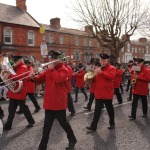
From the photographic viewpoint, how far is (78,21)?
2800 cm

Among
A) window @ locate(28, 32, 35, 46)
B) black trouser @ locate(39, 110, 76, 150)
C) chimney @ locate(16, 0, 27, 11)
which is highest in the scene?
chimney @ locate(16, 0, 27, 11)

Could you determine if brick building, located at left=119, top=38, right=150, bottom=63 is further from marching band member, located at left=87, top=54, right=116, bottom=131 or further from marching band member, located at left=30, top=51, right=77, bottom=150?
marching band member, located at left=30, top=51, right=77, bottom=150

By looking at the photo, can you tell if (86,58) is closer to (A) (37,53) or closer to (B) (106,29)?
(A) (37,53)

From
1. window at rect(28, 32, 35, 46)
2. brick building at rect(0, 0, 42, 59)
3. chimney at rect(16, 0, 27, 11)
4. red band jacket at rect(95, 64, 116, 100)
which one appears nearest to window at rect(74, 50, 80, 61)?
brick building at rect(0, 0, 42, 59)

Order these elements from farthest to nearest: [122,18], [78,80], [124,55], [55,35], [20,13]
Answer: [124,55] → [55,35] → [20,13] → [122,18] → [78,80]

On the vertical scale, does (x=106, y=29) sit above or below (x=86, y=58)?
above

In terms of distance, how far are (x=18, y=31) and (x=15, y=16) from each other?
88.0 inches

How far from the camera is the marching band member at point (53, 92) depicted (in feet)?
16.7

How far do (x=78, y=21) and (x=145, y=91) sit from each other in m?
20.8

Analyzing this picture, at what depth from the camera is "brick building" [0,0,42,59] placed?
33.2m

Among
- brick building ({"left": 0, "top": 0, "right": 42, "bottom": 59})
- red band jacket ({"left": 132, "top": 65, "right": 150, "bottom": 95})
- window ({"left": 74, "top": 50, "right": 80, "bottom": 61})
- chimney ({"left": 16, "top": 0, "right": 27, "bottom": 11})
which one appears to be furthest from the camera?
window ({"left": 74, "top": 50, "right": 80, "bottom": 61})

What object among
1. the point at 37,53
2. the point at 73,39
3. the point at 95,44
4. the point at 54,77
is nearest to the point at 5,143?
the point at 54,77

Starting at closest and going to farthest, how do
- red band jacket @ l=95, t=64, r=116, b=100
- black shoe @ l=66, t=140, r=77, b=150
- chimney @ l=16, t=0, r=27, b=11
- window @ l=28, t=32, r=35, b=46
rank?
black shoe @ l=66, t=140, r=77, b=150 < red band jacket @ l=95, t=64, r=116, b=100 < window @ l=28, t=32, r=35, b=46 < chimney @ l=16, t=0, r=27, b=11

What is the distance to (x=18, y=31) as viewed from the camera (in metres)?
34.4
